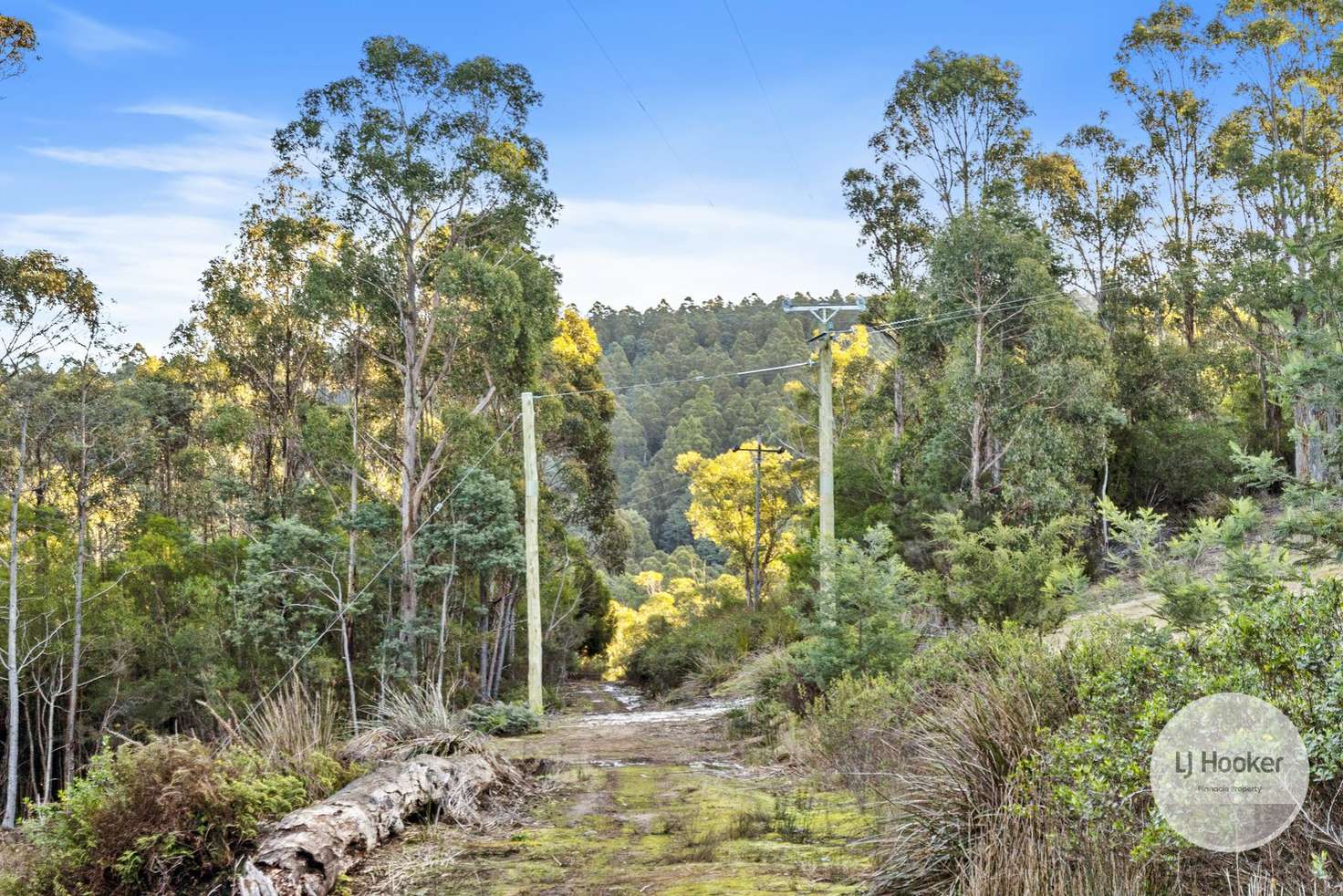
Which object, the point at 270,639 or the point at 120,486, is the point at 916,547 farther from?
the point at 120,486

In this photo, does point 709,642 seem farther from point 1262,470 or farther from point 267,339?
point 1262,470

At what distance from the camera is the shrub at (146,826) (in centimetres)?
530

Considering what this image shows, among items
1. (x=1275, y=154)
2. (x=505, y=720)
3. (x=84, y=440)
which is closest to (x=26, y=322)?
(x=84, y=440)

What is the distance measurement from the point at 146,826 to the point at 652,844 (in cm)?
284

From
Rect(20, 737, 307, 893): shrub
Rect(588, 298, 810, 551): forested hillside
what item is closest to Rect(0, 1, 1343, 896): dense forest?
Rect(20, 737, 307, 893): shrub

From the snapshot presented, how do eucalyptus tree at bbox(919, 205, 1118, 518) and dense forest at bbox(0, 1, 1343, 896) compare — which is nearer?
dense forest at bbox(0, 1, 1343, 896)

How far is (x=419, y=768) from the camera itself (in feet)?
24.1

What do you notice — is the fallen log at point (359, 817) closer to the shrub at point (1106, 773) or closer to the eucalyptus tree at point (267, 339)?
the shrub at point (1106, 773)

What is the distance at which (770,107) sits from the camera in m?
15.1

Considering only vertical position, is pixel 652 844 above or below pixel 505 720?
above

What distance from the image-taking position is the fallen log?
523cm

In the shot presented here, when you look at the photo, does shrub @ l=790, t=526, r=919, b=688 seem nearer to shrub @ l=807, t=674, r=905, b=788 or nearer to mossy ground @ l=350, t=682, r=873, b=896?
shrub @ l=807, t=674, r=905, b=788

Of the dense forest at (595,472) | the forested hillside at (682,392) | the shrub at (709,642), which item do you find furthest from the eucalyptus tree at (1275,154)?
the forested hillside at (682,392)

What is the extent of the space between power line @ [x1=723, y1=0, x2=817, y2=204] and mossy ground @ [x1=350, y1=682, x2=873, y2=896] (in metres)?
8.26
